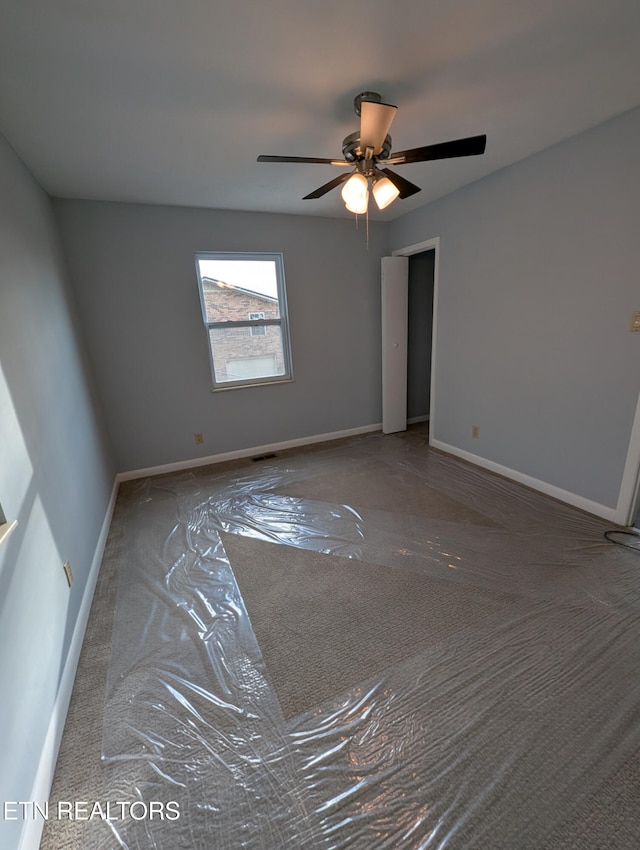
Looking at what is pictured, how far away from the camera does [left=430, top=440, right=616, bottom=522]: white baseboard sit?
2385 millimetres

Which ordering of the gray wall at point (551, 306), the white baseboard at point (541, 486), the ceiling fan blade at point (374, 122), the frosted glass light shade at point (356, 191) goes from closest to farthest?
1. the ceiling fan blade at point (374, 122)
2. the frosted glass light shade at point (356, 191)
3. the gray wall at point (551, 306)
4. the white baseboard at point (541, 486)

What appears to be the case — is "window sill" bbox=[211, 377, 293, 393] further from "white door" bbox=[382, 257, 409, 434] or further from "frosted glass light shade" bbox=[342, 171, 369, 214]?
"frosted glass light shade" bbox=[342, 171, 369, 214]

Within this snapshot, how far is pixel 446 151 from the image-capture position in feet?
5.26

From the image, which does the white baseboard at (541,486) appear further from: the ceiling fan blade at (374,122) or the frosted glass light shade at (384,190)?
the ceiling fan blade at (374,122)

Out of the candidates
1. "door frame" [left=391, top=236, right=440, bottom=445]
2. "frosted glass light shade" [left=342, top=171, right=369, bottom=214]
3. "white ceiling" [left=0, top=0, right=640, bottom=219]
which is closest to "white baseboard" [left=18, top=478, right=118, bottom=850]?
"white ceiling" [left=0, top=0, right=640, bottom=219]

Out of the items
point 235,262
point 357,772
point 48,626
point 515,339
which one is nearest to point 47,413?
point 48,626

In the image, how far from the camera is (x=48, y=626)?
133 centimetres

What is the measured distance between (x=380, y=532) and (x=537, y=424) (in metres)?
1.54

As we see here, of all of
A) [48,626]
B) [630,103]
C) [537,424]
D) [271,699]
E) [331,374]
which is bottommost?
[271,699]

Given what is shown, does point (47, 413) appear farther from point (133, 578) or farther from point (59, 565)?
point (133, 578)

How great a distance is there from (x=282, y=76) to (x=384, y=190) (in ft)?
2.28

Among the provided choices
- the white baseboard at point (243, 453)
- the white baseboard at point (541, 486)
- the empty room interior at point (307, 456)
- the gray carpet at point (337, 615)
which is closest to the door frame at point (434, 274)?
the empty room interior at point (307, 456)

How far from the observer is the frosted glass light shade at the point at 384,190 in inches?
73.7

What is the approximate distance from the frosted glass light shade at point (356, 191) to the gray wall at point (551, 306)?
4.83 ft
